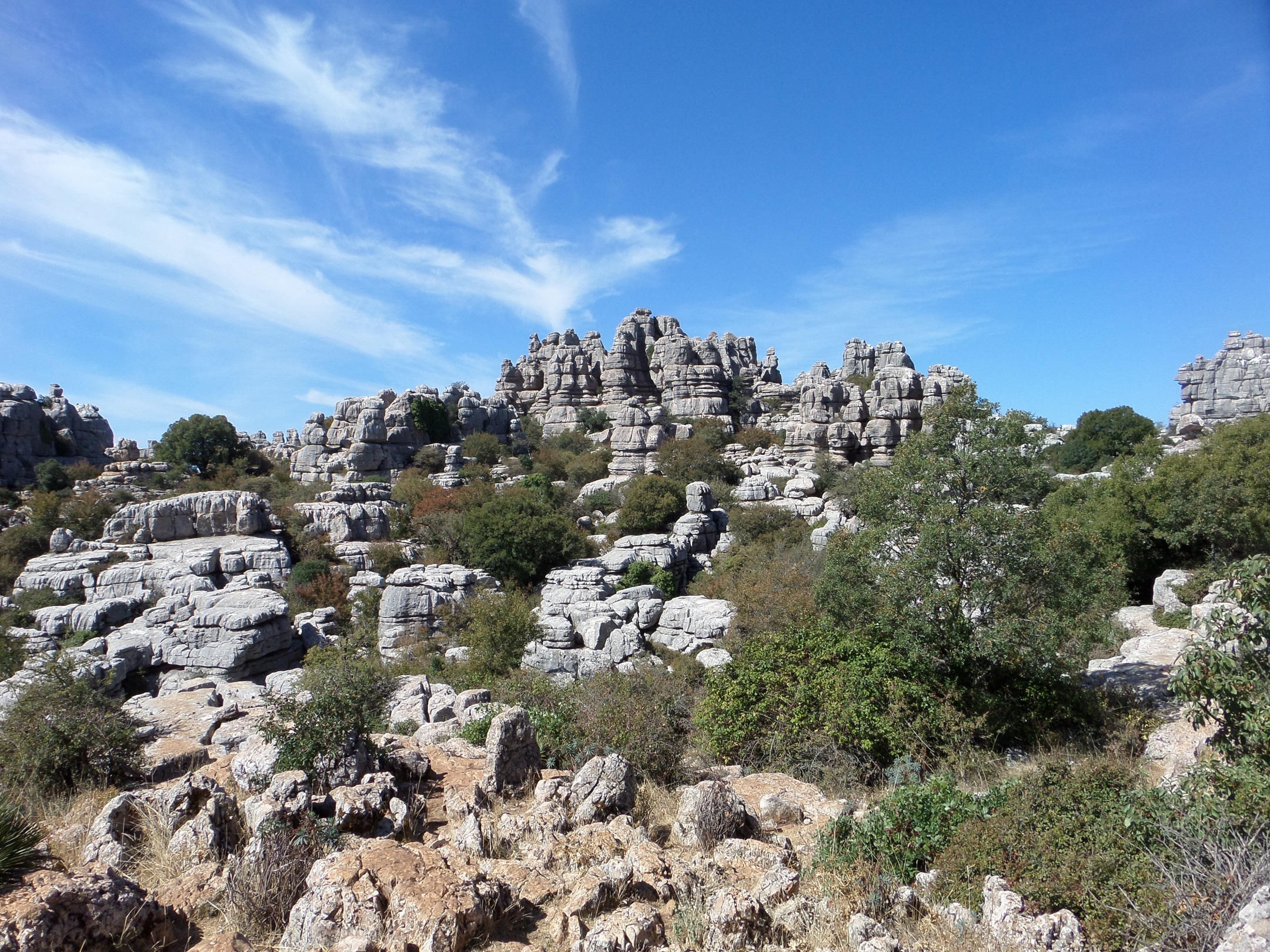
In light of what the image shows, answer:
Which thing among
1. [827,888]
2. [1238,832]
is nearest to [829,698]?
[827,888]

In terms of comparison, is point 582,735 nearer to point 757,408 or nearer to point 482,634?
point 482,634

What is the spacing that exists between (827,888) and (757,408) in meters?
52.3

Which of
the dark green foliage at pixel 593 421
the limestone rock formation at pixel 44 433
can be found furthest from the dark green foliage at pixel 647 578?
the limestone rock formation at pixel 44 433

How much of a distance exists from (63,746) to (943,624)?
10643 mm

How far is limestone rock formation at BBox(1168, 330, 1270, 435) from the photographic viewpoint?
2291 inches

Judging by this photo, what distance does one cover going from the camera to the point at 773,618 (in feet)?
58.2

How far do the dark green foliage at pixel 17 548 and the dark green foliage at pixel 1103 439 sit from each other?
167 ft

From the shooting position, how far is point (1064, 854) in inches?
183

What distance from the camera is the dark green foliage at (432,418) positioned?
4688 cm

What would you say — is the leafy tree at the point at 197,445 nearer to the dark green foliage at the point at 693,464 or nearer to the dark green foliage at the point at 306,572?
the dark green foliage at the point at 306,572

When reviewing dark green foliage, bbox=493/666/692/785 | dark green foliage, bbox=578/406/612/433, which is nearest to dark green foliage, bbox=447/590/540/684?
dark green foliage, bbox=493/666/692/785

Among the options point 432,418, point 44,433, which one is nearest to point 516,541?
point 432,418

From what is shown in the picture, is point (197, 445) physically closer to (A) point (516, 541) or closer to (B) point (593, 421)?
(B) point (593, 421)

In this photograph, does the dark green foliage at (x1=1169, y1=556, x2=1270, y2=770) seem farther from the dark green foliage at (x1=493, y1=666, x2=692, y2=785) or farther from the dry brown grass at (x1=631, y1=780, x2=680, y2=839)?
the dark green foliage at (x1=493, y1=666, x2=692, y2=785)
